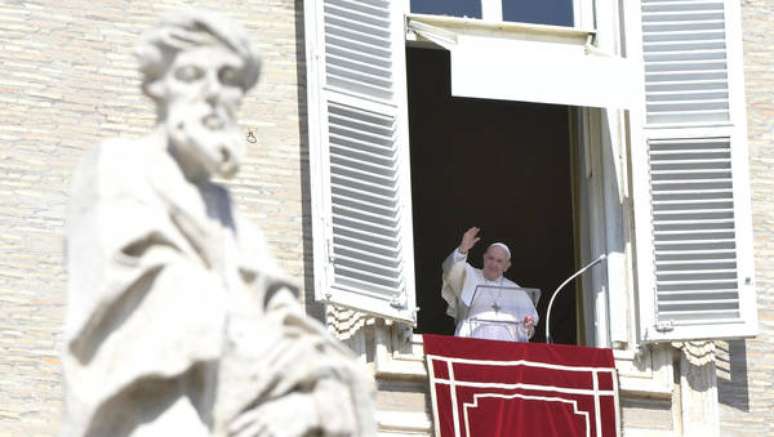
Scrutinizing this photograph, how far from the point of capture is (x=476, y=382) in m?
20.9

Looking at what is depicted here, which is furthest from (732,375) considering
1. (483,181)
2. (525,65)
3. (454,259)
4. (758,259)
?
(483,181)

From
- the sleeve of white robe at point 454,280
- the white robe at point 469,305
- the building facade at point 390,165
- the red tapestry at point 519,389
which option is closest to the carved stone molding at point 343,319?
the building facade at point 390,165

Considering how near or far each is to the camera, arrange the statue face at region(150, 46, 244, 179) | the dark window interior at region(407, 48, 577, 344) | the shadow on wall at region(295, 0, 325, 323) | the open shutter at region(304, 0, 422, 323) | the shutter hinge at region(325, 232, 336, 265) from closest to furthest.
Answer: the statue face at region(150, 46, 244, 179) < the shutter hinge at region(325, 232, 336, 265) < the open shutter at region(304, 0, 422, 323) < the shadow on wall at region(295, 0, 325, 323) < the dark window interior at region(407, 48, 577, 344)

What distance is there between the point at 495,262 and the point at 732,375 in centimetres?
138

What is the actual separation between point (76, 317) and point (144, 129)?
1159 cm

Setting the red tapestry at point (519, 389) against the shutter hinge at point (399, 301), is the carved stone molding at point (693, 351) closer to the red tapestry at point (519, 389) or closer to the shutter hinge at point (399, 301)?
the red tapestry at point (519, 389)

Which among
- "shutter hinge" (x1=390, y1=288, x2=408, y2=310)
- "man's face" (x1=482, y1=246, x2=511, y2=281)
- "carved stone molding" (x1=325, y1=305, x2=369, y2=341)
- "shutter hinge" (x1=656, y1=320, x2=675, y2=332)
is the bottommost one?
"shutter hinge" (x1=656, y1=320, x2=675, y2=332)

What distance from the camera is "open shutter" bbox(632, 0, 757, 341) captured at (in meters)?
21.3

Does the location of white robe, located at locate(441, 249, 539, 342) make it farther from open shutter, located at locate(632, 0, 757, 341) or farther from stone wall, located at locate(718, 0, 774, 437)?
stone wall, located at locate(718, 0, 774, 437)

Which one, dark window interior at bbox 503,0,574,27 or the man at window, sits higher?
dark window interior at bbox 503,0,574,27

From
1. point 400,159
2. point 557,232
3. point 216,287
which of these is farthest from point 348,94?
point 216,287

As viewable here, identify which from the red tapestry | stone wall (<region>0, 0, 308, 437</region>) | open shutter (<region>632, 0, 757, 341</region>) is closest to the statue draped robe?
stone wall (<region>0, 0, 308, 437</region>)

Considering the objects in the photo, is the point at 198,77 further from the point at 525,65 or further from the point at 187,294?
the point at 525,65

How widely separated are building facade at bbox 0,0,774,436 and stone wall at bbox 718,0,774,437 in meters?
0.01
